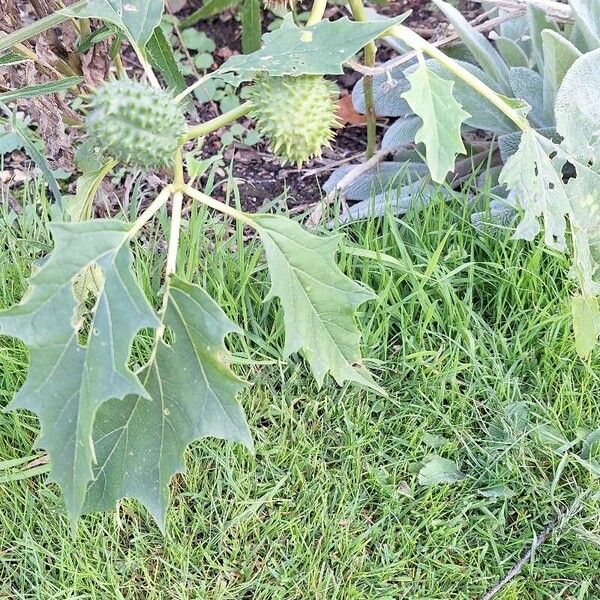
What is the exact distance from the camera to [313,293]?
1.22 m

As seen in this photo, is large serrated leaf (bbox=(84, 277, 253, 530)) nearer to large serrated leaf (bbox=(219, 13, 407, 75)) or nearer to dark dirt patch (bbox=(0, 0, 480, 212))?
large serrated leaf (bbox=(219, 13, 407, 75))

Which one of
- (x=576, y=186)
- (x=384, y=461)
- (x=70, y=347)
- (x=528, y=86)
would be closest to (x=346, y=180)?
(x=528, y=86)

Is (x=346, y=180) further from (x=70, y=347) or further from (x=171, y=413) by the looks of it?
(x=70, y=347)

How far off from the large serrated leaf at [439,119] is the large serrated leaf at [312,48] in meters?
0.10

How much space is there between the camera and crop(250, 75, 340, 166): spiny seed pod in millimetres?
1145

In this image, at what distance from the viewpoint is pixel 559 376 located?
66.1 inches

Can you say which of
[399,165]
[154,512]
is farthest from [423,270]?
[154,512]

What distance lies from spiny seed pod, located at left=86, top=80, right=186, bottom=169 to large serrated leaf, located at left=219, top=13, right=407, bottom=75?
156mm

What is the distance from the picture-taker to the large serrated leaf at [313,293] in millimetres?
1180

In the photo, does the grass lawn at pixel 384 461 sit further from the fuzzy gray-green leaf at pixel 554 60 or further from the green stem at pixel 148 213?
the green stem at pixel 148 213

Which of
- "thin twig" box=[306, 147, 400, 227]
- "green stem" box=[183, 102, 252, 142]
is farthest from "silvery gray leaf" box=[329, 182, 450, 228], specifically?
"green stem" box=[183, 102, 252, 142]

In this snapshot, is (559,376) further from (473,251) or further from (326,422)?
(326,422)

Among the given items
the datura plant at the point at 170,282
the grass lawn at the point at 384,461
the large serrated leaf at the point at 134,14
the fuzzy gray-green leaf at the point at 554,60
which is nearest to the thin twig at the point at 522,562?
the grass lawn at the point at 384,461

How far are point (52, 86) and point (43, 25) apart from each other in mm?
103
